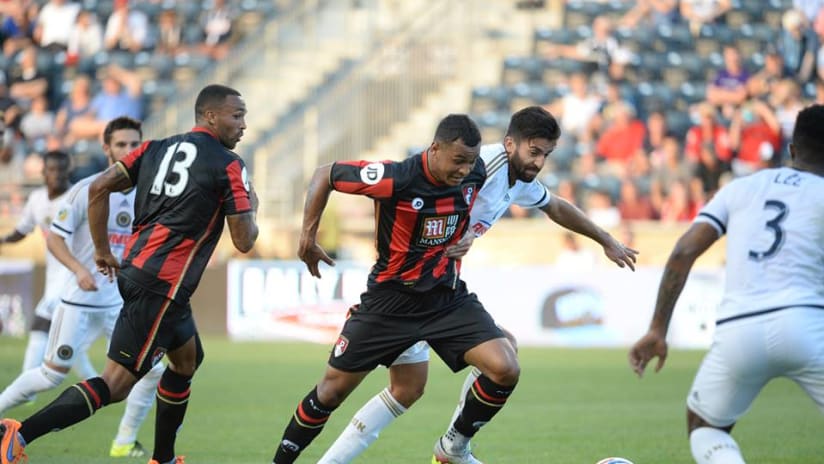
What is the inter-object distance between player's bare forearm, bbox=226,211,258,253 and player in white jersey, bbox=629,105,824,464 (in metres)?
2.64

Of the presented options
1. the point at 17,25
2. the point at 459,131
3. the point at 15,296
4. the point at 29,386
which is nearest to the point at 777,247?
the point at 459,131

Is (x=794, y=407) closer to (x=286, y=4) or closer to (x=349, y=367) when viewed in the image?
(x=349, y=367)

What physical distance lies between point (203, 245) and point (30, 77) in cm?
1904

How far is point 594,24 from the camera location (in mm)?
25453

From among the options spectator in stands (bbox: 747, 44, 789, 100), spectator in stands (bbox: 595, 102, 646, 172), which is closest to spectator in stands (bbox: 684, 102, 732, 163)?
spectator in stands (bbox: 595, 102, 646, 172)

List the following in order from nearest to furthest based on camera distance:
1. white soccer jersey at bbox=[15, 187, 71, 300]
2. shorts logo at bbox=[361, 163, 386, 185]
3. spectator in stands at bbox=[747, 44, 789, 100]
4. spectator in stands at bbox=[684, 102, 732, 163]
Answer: shorts logo at bbox=[361, 163, 386, 185] → white soccer jersey at bbox=[15, 187, 71, 300] → spectator in stands at bbox=[684, 102, 732, 163] → spectator in stands at bbox=[747, 44, 789, 100]

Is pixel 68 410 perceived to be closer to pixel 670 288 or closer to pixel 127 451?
pixel 127 451

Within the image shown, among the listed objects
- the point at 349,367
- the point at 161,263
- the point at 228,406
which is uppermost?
the point at 161,263

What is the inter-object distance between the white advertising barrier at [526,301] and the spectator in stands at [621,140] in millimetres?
3191

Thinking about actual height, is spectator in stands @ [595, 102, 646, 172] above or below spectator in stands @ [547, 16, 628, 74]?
below

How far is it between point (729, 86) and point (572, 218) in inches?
649

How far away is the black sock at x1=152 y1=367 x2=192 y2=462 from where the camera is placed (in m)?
7.97

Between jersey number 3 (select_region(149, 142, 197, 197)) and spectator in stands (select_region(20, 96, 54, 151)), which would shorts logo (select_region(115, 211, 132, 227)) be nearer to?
jersey number 3 (select_region(149, 142, 197, 197))

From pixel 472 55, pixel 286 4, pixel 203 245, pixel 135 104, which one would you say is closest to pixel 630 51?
pixel 472 55
